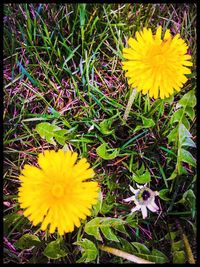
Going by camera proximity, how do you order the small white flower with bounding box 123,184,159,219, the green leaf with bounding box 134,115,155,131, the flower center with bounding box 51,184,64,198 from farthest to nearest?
the green leaf with bounding box 134,115,155,131 < the small white flower with bounding box 123,184,159,219 < the flower center with bounding box 51,184,64,198

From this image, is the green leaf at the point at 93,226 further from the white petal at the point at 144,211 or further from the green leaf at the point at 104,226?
the white petal at the point at 144,211

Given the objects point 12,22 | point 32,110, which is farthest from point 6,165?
point 12,22

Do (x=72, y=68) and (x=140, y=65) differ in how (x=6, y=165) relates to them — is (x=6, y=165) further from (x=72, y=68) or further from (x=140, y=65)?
(x=140, y=65)

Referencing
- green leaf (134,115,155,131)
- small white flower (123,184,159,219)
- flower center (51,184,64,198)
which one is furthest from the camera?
green leaf (134,115,155,131)

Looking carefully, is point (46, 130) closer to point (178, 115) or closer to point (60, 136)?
point (60, 136)

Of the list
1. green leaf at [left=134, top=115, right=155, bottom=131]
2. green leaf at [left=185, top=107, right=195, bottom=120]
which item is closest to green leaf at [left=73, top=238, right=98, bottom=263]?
green leaf at [left=134, top=115, right=155, bottom=131]

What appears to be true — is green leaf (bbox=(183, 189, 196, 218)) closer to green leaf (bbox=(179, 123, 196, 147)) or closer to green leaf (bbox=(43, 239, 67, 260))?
green leaf (bbox=(179, 123, 196, 147))

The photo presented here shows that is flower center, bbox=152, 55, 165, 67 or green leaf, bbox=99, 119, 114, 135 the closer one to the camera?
flower center, bbox=152, 55, 165, 67
